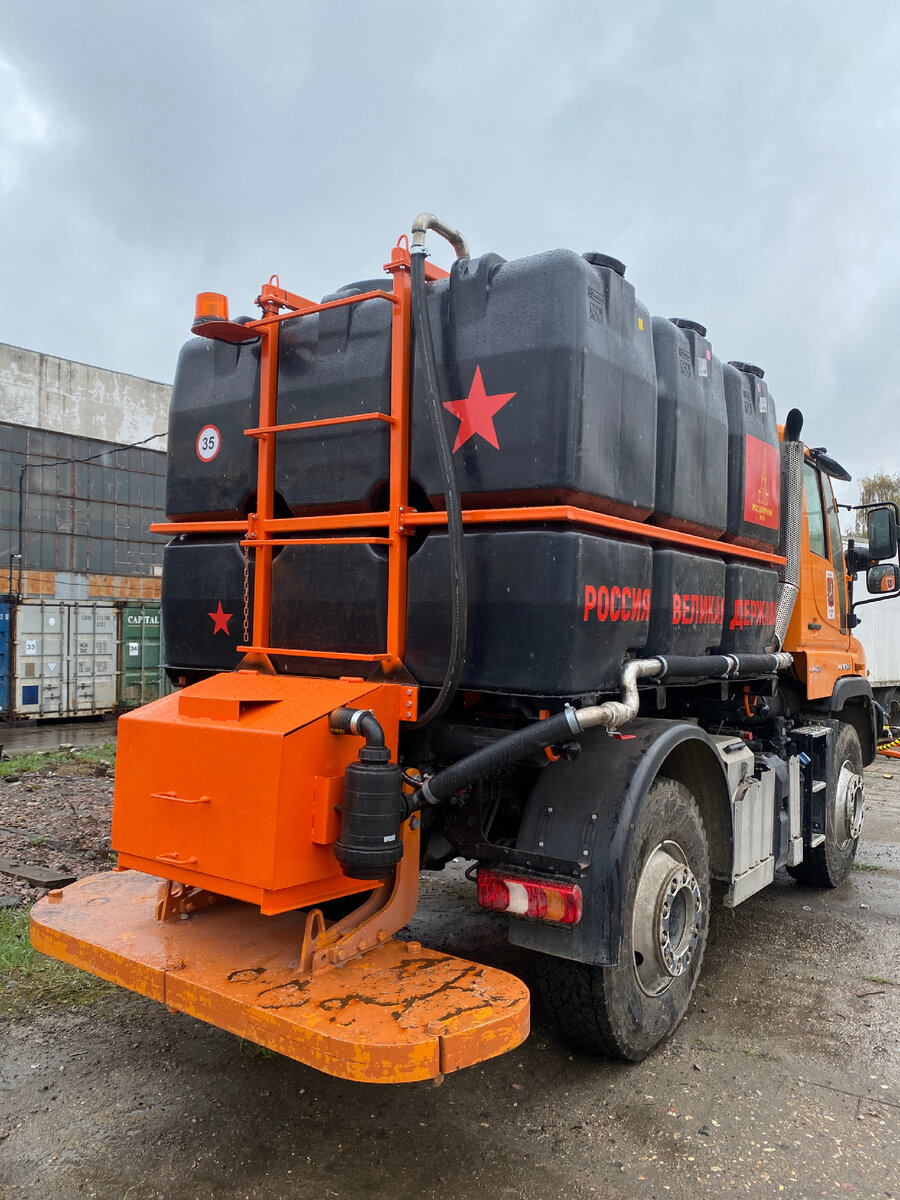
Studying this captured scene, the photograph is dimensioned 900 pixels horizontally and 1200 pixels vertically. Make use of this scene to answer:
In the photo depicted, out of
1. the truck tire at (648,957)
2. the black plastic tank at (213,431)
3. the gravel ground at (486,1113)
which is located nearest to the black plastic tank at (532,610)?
the truck tire at (648,957)

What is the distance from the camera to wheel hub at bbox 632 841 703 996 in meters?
3.47

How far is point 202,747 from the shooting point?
119 inches

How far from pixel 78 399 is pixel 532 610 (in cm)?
2759

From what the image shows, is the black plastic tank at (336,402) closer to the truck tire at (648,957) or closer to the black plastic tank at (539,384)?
the black plastic tank at (539,384)

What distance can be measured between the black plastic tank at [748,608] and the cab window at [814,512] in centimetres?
86

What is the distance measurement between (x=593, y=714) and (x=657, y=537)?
0.98 m

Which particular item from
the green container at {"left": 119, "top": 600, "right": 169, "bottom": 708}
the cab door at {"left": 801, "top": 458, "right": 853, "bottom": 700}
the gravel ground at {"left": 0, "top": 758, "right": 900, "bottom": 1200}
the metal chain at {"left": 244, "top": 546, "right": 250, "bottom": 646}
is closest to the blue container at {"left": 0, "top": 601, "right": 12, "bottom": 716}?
the green container at {"left": 119, "top": 600, "right": 169, "bottom": 708}

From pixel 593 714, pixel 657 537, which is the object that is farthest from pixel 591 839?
pixel 657 537

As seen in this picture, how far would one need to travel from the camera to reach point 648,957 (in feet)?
11.6

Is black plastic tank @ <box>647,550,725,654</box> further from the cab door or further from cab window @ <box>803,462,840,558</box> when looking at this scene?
cab window @ <box>803,462,840,558</box>

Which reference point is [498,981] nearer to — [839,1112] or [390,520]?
[839,1112]

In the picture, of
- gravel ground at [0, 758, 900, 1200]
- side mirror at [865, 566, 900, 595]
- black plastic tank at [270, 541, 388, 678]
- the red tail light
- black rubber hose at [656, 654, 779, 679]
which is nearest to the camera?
gravel ground at [0, 758, 900, 1200]

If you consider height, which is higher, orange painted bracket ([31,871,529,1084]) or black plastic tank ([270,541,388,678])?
black plastic tank ([270,541,388,678])

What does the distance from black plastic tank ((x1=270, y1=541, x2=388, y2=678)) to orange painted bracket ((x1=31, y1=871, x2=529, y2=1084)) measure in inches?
40.2
